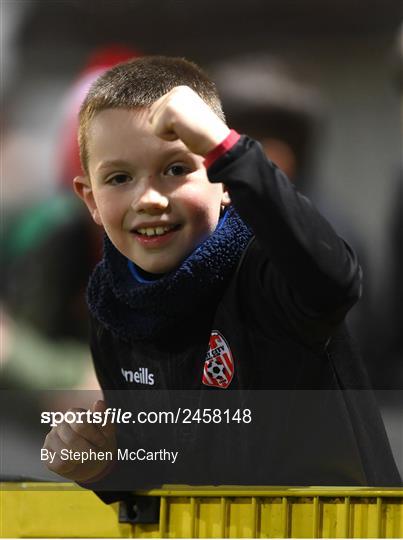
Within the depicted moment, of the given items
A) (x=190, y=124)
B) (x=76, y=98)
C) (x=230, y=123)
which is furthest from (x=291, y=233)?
(x=76, y=98)

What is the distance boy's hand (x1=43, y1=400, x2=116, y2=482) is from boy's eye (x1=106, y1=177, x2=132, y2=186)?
14.2 inches

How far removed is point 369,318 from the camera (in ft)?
4.65

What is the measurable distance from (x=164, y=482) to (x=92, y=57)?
2.22 ft

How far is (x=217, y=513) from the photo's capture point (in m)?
1.28

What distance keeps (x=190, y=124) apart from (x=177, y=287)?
0.28m

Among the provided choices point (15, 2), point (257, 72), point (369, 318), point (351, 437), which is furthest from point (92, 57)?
point (351, 437)

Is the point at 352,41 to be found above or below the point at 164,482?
above

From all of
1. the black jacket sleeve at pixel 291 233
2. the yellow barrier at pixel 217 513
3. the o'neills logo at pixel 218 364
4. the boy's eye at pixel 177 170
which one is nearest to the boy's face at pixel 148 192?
the boy's eye at pixel 177 170

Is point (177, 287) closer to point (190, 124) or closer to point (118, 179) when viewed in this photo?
point (118, 179)

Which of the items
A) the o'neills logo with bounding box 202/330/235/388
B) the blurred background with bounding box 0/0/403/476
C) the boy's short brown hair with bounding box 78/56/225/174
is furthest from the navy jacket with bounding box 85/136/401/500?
the boy's short brown hair with bounding box 78/56/225/174

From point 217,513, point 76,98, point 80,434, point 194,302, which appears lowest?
point 217,513

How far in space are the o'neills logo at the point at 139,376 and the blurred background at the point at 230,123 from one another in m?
0.11

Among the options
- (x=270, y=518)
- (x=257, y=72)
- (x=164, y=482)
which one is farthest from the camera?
(x=257, y=72)

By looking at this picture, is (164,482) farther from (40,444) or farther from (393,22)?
A: (393,22)
